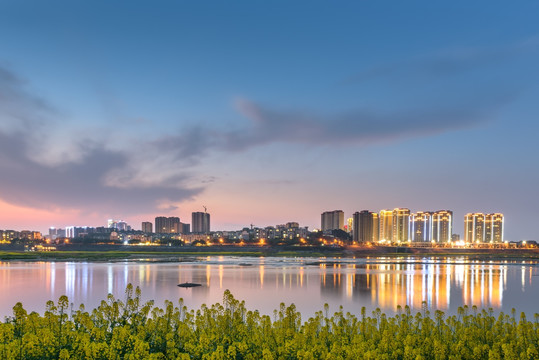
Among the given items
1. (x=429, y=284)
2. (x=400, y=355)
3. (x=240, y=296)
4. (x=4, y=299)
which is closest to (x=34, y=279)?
(x=4, y=299)

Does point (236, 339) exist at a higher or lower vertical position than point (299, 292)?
higher

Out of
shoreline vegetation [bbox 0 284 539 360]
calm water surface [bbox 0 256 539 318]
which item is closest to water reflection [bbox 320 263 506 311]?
calm water surface [bbox 0 256 539 318]

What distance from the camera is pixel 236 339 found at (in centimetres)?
1934

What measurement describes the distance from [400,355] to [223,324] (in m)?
7.42

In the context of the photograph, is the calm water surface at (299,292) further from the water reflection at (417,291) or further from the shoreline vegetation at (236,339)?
the shoreline vegetation at (236,339)

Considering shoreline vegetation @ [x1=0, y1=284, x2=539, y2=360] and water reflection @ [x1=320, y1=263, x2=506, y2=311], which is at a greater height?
shoreline vegetation @ [x1=0, y1=284, x2=539, y2=360]

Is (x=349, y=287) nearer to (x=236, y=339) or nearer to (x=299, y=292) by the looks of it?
(x=299, y=292)

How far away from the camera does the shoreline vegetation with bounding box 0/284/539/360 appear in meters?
15.9

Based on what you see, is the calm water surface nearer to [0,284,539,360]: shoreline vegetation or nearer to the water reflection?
the water reflection

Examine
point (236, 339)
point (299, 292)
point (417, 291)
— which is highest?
point (236, 339)

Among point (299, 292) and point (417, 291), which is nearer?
point (299, 292)

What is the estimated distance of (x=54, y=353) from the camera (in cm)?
1681

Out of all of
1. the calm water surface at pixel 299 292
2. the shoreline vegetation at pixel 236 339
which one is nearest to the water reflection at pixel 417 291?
the calm water surface at pixel 299 292

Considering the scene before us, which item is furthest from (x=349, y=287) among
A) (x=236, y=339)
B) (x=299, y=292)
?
A: (x=236, y=339)
